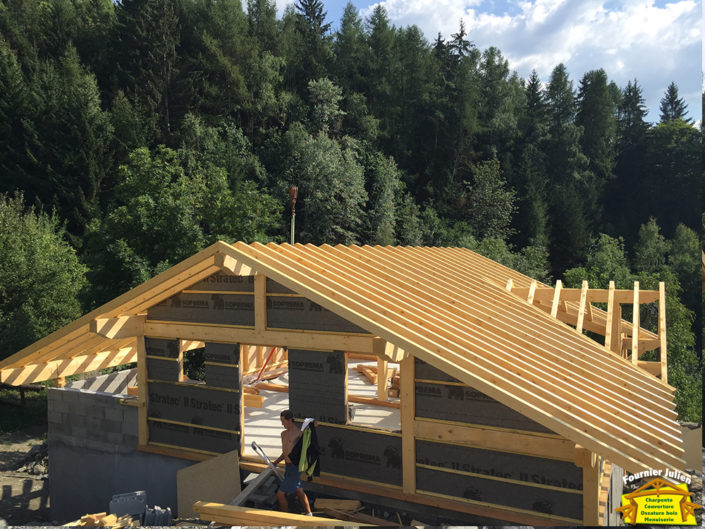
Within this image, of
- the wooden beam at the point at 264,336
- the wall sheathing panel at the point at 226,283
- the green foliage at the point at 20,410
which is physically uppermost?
the wall sheathing panel at the point at 226,283

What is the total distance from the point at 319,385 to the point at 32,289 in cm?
1594

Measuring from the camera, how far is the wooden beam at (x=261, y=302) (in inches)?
280

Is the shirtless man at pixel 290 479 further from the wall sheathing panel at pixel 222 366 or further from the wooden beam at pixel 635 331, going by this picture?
the wooden beam at pixel 635 331

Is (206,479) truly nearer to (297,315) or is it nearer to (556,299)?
(297,315)

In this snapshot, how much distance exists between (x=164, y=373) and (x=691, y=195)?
1752 inches

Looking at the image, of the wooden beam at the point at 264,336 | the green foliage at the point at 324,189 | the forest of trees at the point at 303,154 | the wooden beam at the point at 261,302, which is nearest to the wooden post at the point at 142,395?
the wooden beam at the point at 264,336

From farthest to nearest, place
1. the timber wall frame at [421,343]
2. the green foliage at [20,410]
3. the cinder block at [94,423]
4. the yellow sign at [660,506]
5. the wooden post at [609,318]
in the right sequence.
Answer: the green foliage at [20,410] → the cinder block at [94,423] → the wooden post at [609,318] → the yellow sign at [660,506] → the timber wall frame at [421,343]

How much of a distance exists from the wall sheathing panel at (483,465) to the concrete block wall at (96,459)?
12.0 feet

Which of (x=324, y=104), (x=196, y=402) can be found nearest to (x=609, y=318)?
(x=196, y=402)

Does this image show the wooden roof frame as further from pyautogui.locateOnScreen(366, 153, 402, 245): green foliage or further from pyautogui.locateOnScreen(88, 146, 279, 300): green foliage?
pyautogui.locateOnScreen(366, 153, 402, 245): green foliage

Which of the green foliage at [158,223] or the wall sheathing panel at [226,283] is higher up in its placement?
the green foliage at [158,223]

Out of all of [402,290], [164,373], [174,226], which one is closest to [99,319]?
[164,373]

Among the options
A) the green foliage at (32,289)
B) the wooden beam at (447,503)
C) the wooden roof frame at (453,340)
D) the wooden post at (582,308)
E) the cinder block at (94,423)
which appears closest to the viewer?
the wooden roof frame at (453,340)

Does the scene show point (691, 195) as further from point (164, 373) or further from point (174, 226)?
point (164, 373)
